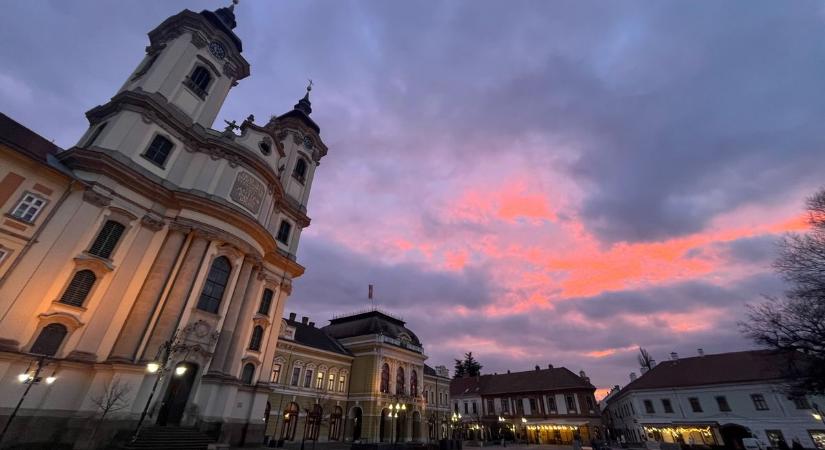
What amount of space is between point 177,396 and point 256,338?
20.2 ft

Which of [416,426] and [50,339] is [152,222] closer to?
[50,339]

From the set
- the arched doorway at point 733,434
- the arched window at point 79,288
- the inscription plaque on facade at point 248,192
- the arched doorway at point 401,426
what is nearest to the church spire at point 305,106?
the inscription plaque on facade at point 248,192

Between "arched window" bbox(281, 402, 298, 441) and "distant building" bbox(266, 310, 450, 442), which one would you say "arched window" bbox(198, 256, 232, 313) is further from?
"arched window" bbox(281, 402, 298, 441)

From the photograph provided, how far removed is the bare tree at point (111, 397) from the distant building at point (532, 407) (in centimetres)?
4502

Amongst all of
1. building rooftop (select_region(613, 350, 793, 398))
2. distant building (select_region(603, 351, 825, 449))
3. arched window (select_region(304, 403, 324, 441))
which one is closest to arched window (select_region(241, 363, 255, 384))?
arched window (select_region(304, 403, 324, 441))

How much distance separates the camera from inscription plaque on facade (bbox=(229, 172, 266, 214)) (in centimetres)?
2269

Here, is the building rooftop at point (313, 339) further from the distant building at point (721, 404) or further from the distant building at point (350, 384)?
the distant building at point (721, 404)

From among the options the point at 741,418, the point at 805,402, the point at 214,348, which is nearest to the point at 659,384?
the point at 741,418

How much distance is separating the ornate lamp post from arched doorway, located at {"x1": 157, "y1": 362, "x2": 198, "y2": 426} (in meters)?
4.76

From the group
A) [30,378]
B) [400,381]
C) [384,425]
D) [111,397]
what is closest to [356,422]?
[384,425]

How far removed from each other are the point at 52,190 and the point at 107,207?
2.07 m

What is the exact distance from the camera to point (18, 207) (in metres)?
15.2

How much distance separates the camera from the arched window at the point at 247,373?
22766mm

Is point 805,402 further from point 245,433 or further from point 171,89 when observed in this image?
point 171,89
